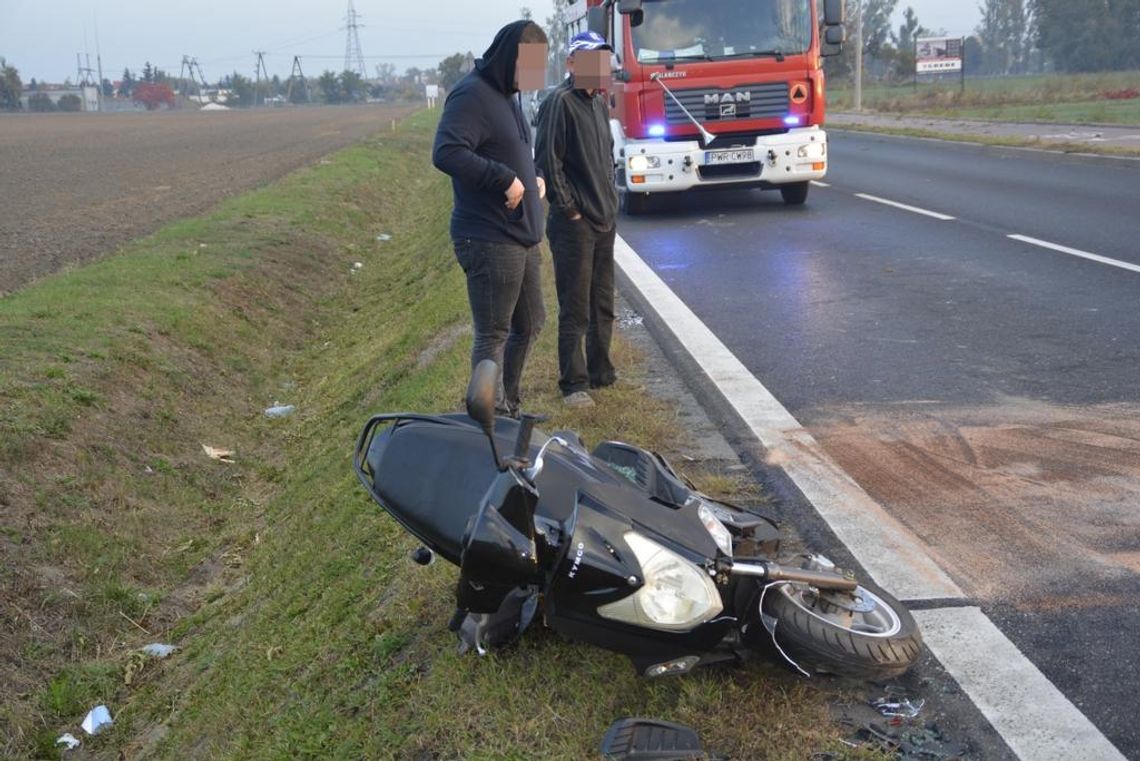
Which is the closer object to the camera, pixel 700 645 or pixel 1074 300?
pixel 700 645

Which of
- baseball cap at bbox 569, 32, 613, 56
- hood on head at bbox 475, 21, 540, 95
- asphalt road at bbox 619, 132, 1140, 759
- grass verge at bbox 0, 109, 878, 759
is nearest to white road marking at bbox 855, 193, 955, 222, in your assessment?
asphalt road at bbox 619, 132, 1140, 759

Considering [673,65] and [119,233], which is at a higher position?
[673,65]

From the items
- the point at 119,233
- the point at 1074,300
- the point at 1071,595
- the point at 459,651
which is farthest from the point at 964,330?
the point at 119,233

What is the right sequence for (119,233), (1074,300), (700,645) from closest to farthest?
(700,645), (1074,300), (119,233)

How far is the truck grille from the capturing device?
13727 mm

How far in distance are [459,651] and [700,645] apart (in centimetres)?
90

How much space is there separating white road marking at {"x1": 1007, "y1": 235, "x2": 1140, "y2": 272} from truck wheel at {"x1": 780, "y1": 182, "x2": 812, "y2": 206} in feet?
12.3

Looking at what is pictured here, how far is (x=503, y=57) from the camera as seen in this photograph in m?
4.96

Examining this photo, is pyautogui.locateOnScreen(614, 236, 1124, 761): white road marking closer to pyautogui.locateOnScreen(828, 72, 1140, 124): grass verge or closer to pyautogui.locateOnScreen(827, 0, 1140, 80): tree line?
pyautogui.locateOnScreen(828, 72, 1140, 124): grass verge

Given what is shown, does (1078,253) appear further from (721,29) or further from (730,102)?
(721,29)

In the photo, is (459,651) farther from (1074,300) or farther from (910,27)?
(910,27)

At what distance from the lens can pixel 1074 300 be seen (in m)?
8.32

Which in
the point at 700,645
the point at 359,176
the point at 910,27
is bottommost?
the point at 700,645

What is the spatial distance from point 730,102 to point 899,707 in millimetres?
11423
